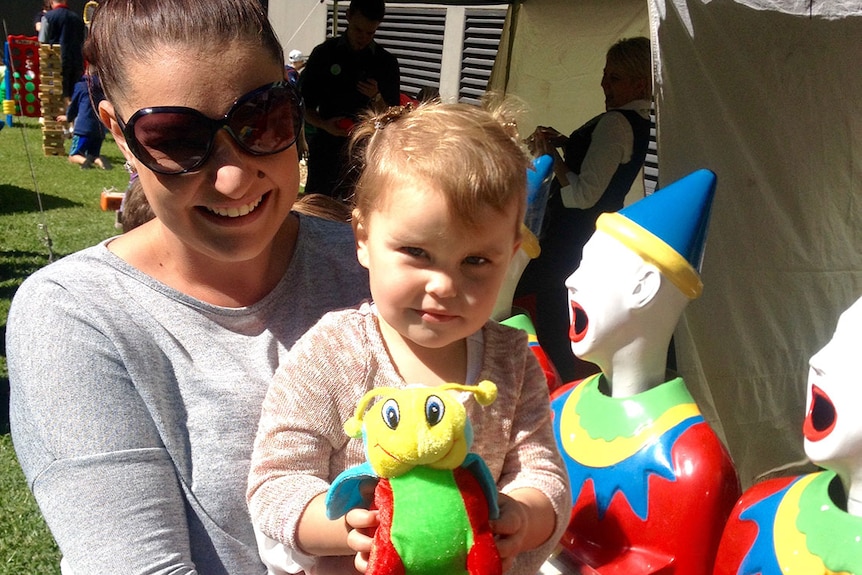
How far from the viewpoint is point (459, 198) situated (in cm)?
137

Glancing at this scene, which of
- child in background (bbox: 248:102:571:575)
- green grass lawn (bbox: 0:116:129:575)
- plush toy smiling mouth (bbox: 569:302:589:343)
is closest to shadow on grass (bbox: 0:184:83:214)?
green grass lawn (bbox: 0:116:129:575)

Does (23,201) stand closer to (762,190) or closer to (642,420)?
(762,190)

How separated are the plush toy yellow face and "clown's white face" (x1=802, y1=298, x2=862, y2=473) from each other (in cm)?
93

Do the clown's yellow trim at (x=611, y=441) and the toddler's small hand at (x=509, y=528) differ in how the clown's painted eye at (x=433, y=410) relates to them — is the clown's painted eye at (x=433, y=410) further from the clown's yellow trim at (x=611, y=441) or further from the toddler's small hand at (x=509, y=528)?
the clown's yellow trim at (x=611, y=441)

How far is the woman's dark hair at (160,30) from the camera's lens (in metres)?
1.45

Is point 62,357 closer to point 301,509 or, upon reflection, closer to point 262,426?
point 262,426

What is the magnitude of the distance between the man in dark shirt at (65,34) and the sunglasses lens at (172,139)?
421 inches

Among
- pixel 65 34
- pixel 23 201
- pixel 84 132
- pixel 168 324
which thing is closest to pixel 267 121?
pixel 168 324

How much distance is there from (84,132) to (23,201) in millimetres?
2233

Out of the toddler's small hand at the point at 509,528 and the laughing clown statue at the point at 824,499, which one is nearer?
the toddler's small hand at the point at 509,528

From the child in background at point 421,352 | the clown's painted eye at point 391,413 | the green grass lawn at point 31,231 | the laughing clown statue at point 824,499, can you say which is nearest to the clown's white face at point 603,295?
the laughing clown statue at point 824,499

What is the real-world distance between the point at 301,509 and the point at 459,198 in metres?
0.52

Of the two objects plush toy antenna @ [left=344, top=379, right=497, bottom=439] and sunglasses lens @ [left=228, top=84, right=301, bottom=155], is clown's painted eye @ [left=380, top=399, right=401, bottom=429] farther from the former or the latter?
sunglasses lens @ [left=228, top=84, right=301, bottom=155]

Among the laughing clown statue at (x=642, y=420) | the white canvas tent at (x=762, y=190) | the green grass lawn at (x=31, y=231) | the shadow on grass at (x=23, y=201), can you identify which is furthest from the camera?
the shadow on grass at (x=23, y=201)
